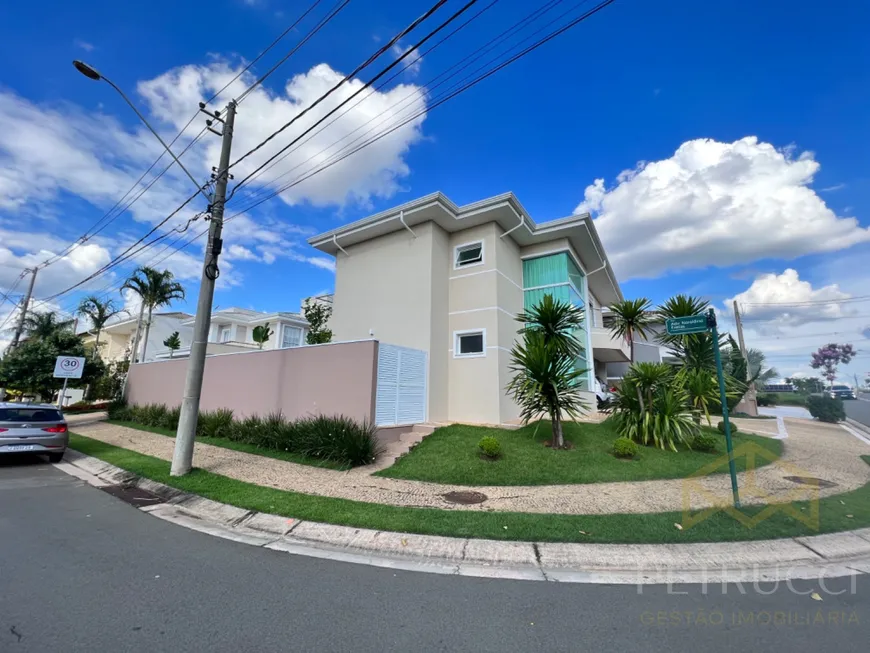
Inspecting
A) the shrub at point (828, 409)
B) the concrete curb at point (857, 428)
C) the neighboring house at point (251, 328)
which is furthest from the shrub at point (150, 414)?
the shrub at point (828, 409)

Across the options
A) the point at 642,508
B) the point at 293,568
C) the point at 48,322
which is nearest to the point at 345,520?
the point at 293,568

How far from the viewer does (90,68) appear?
25.0 ft

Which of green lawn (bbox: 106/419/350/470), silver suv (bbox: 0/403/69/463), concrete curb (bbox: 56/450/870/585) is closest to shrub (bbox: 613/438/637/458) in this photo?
concrete curb (bbox: 56/450/870/585)

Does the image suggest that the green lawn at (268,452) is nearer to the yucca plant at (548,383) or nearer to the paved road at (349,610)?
the paved road at (349,610)

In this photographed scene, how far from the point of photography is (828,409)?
18.8 metres

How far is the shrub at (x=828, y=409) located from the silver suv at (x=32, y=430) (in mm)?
29989

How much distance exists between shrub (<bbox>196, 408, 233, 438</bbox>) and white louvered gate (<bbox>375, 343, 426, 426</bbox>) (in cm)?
526

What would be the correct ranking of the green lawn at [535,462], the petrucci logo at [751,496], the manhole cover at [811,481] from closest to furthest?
the petrucci logo at [751,496]
the manhole cover at [811,481]
the green lawn at [535,462]

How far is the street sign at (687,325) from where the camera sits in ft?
19.5

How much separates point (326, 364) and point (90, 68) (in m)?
7.77

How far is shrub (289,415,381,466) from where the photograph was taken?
8453 millimetres

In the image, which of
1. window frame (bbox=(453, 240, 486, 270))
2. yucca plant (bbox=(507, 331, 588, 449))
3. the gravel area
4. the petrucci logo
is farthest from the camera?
window frame (bbox=(453, 240, 486, 270))

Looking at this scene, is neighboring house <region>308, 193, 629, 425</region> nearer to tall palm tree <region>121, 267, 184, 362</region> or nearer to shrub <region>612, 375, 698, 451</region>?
shrub <region>612, 375, 698, 451</region>

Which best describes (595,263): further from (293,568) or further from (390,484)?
(293,568)
